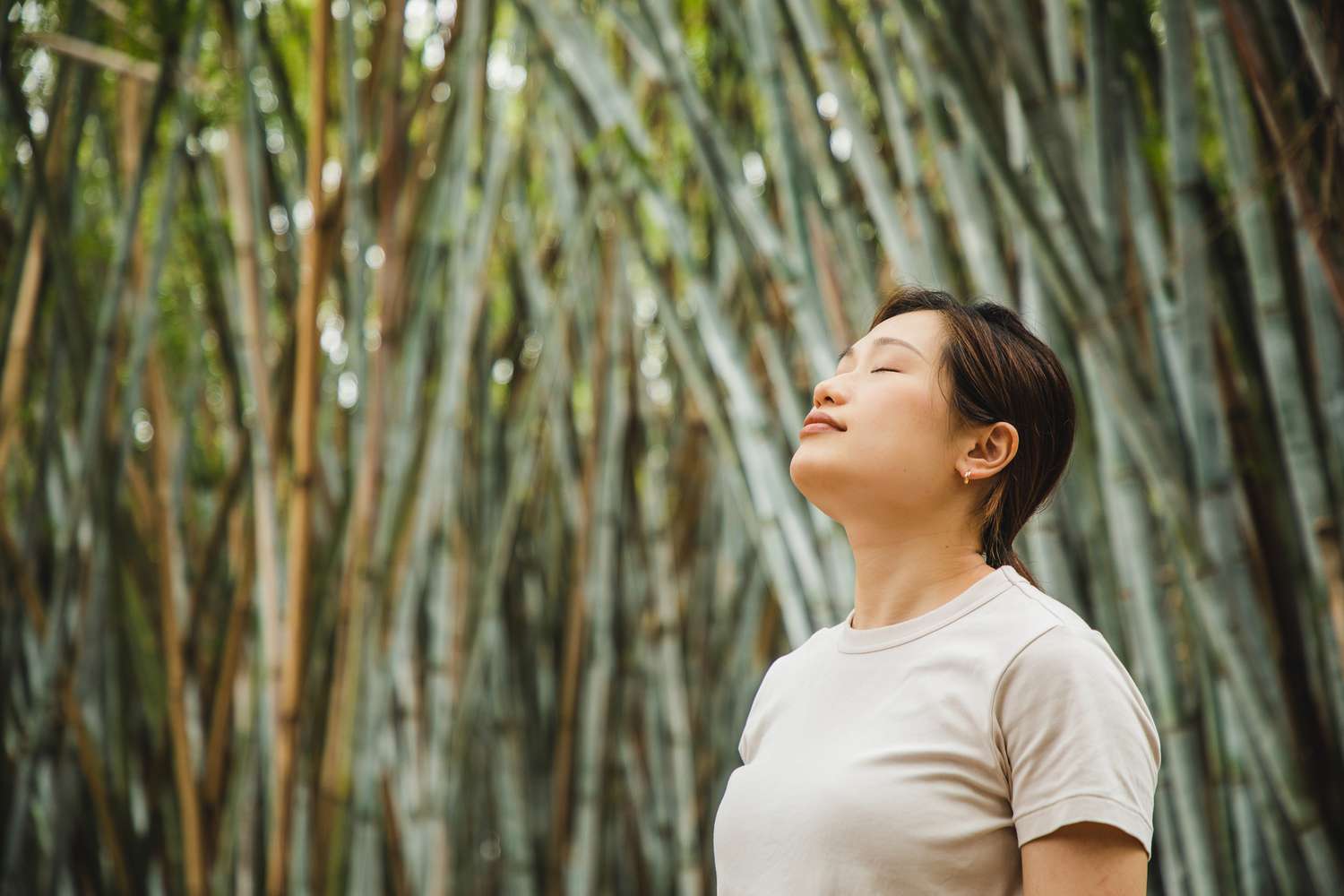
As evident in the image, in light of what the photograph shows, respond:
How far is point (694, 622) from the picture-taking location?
8.17 feet

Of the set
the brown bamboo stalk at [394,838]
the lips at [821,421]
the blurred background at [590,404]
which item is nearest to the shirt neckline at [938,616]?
the lips at [821,421]

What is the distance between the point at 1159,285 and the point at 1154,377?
0.09 meters

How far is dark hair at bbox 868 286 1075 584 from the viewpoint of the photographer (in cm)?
67

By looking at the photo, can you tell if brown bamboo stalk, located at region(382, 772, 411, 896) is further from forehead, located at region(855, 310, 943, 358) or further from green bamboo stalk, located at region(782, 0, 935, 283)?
forehead, located at region(855, 310, 943, 358)

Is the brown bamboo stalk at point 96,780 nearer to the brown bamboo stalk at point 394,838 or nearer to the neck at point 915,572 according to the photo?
the brown bamboo stalk at point 394,838

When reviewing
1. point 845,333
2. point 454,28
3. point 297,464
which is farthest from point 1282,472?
point 454,28

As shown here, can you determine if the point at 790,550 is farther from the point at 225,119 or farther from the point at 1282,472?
the point at 225,119

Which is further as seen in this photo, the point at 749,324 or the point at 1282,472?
the point at 749,324

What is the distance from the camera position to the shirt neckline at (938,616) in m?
0.63

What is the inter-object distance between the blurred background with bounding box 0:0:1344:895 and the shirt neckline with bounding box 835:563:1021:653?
55 centimetres

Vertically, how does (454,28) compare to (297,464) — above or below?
above

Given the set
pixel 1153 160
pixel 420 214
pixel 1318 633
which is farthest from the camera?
pixel 420 214

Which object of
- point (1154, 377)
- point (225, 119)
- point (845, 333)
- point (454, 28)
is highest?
point (454, 28)

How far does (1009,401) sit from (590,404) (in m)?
1.47
